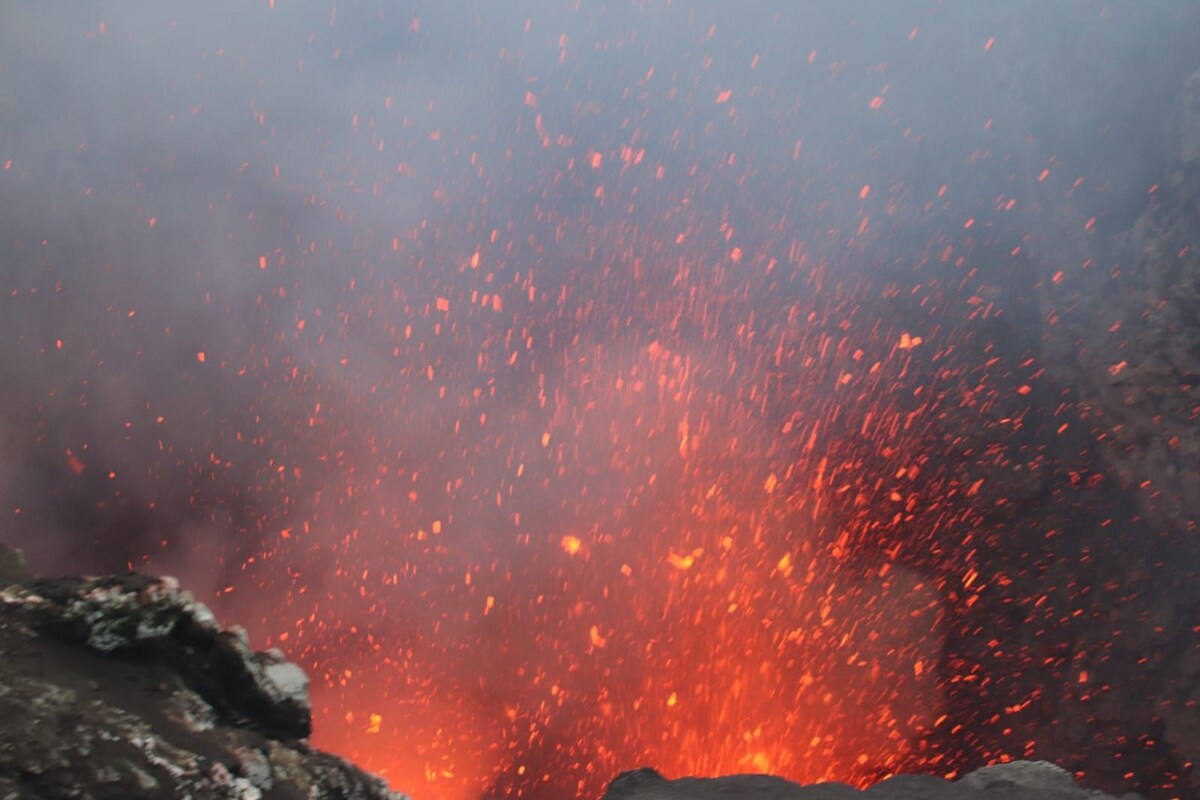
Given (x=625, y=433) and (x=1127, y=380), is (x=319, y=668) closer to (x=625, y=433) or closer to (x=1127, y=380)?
(x=625, y=433)

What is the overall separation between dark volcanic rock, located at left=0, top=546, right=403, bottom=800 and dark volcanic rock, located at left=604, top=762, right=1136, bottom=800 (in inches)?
64.7

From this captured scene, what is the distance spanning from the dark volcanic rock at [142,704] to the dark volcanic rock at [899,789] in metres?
1.64

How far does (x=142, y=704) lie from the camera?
2.90 meters

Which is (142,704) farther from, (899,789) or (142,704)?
(899,789)

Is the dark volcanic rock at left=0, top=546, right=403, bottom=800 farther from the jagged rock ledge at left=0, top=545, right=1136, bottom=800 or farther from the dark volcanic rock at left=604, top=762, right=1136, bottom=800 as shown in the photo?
the dark volcanic rock at left=604, top=762, right=1136, bottom=800

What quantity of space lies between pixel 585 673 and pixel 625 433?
312 centimetres

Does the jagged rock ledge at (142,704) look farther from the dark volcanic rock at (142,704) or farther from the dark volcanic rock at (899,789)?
the dark volcanic rock at (899,789)

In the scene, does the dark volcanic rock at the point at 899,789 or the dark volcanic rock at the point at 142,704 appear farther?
the dark volcanic rock at the point at 899,789

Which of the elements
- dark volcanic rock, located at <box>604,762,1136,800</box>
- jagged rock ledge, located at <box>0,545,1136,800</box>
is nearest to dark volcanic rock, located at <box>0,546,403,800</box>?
jagged rock ledge, located at <box>0,545,1136,800</box>

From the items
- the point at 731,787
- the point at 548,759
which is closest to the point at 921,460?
the point at 548,759

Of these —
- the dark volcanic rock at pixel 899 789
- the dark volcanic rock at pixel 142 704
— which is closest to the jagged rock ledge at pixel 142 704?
the dark volcanic rock at pixel 142 704

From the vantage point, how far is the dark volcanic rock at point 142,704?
8.20 feet

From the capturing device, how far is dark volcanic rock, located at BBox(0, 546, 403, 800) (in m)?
2.50

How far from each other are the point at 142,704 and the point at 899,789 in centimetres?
342
